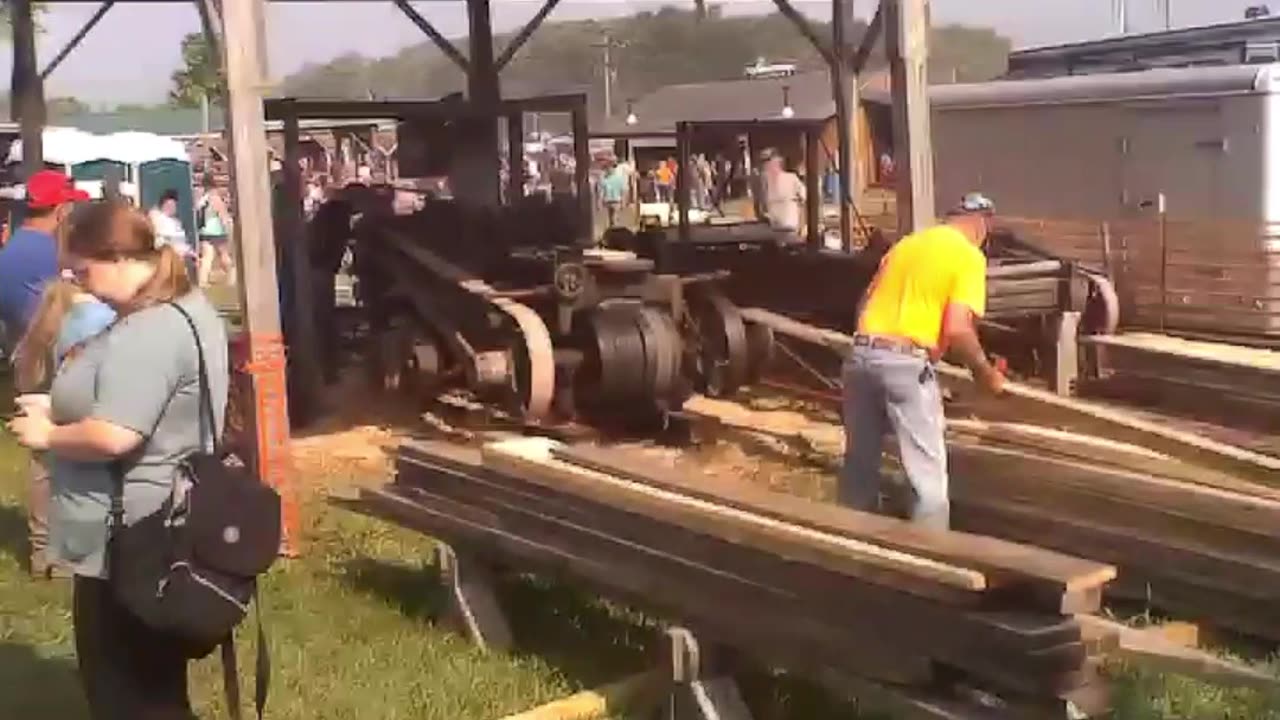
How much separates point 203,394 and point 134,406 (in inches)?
8.4

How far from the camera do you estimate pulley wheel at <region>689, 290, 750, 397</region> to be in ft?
39.9

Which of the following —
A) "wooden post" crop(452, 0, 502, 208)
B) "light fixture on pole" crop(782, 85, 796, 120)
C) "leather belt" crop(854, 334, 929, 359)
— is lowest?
"leather belt" crop(854, 334, 929, 359)

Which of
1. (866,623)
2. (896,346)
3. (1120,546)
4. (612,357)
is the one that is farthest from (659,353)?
(866,623)

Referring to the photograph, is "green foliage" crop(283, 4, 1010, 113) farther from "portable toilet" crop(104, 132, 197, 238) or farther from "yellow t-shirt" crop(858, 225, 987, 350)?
"yellow t-shirt" crop(858, 225, 987, 350)

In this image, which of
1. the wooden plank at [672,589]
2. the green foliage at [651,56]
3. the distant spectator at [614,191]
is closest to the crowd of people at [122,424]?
the wooden plank at [672,589]

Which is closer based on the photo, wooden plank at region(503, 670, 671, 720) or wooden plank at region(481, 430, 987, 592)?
wooden plank at region(481, 430, 987, 592)

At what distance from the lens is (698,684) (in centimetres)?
491

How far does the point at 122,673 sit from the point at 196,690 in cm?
193

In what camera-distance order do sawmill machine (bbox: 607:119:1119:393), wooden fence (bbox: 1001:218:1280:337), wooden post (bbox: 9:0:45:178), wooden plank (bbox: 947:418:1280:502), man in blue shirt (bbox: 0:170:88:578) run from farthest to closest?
1. wooden post (bbox: 9:0:45:178)
2. wooden fence (bbox: 1001:218:1280:337)
3. sawmill machine (bbox: 607:119:1119:393)
4. man in blue shirt (bbox: 0:170:88:578)
5. wooden plank (bbox: 947:418:1280:502)

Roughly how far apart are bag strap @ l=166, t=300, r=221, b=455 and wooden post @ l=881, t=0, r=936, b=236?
612 cm

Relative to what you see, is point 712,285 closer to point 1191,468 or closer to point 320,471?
point 320,471

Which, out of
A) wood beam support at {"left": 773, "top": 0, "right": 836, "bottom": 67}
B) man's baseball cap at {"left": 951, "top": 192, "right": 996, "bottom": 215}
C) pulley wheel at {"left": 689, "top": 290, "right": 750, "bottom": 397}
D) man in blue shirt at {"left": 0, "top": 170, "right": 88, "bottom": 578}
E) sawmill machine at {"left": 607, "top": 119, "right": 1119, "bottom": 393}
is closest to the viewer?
man's baseball cap at {"left": 951, "top": 192, "right": 996, "bottom": 215}

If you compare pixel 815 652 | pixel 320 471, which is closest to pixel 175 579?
pixel 815 652

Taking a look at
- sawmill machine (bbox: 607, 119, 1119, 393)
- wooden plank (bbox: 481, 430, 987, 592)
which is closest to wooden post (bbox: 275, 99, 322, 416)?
sawmill machine (bbox: 607, 119, 1119, 393)
